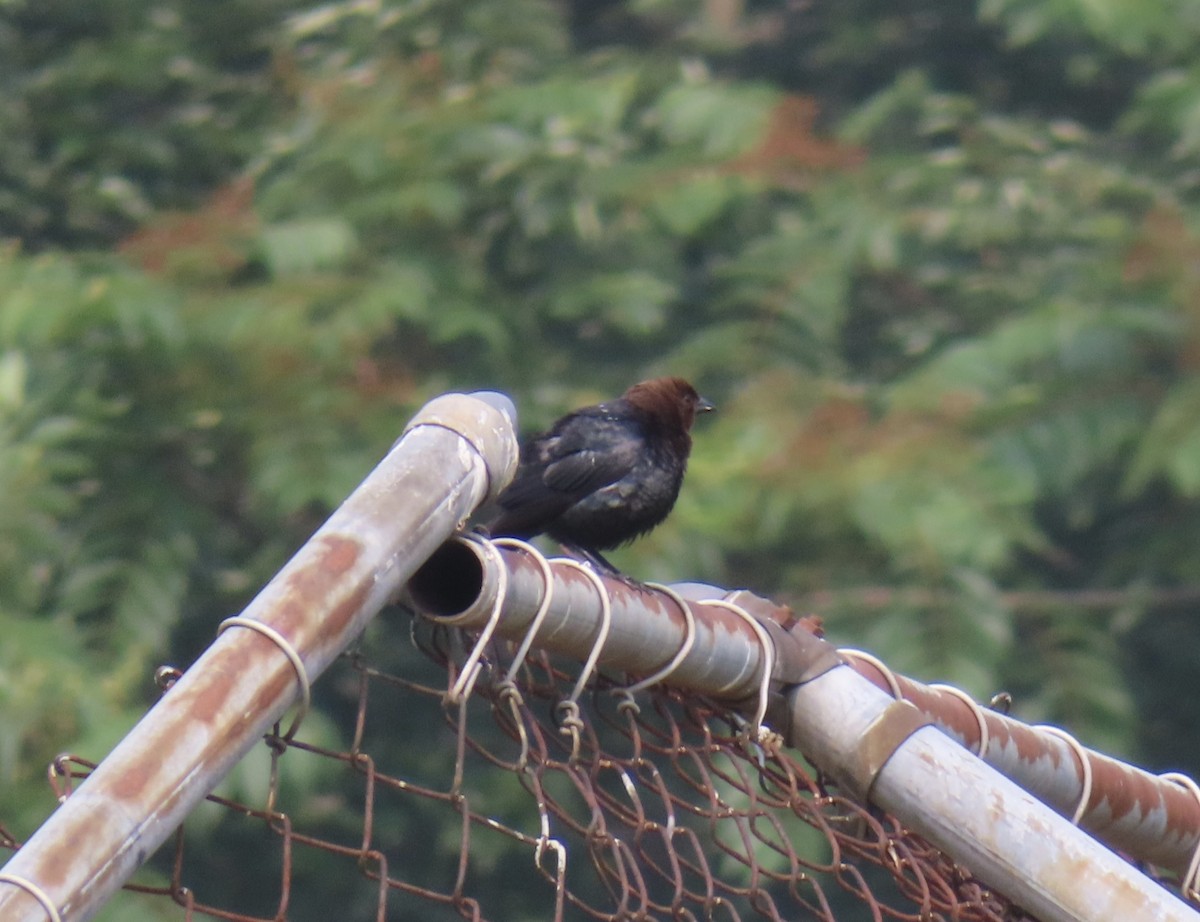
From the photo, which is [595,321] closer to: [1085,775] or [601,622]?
[1085,775]

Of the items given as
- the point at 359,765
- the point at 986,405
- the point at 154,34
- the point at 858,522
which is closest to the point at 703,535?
the point at 858,522

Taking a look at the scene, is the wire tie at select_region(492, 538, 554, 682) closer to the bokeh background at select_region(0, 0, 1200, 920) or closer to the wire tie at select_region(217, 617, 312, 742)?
the wire tie at select_region(217, 617, 312, 742)

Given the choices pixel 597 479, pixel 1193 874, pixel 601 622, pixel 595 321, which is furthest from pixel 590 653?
pixel 595 321

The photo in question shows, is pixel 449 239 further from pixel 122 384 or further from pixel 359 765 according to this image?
pixel 359 765

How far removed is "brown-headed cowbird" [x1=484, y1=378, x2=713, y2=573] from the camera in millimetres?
3699

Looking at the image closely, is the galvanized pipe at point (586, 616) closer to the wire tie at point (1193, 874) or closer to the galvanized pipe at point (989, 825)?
the galvanized pipe at point (989, 825)

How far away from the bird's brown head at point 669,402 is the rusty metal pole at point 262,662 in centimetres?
234

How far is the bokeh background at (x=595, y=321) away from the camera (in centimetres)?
555

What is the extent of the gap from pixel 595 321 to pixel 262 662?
5.97 meters

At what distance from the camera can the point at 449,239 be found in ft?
22.0

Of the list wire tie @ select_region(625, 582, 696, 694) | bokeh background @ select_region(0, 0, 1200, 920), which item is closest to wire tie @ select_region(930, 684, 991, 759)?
wire tie @ select_region(625, 582, 696, 694)

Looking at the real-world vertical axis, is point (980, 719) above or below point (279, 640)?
below

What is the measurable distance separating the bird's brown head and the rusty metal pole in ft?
7.67

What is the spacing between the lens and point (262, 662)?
1354 mm
